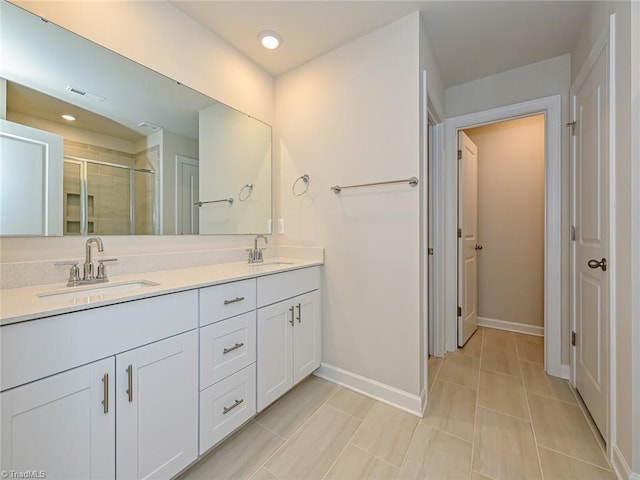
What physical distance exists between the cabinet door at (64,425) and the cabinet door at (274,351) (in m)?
0.67

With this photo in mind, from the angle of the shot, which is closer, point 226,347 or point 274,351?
point 226,347

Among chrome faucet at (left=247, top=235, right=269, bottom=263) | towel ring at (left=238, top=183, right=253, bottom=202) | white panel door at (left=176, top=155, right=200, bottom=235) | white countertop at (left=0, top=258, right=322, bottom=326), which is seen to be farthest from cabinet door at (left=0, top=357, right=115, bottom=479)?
towel ring at (left=238, top=183, right=253, bottom=202)

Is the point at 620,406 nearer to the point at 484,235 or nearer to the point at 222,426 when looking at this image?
the point at 222,426

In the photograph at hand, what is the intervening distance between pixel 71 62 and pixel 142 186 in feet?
2.00

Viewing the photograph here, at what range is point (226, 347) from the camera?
1.28m

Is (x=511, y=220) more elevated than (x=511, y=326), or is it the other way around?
(x=511, y=220)

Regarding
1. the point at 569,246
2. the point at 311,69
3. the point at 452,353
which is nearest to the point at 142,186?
the point at 311,69

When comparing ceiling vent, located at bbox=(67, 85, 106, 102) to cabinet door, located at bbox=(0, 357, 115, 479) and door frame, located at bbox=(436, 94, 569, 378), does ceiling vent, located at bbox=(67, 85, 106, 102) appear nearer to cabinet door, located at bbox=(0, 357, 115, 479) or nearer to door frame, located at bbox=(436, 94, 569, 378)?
cabinet door, located at bbox=(0, 357, 115, 479)

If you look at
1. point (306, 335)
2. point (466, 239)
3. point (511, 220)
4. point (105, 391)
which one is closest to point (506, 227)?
point (511, 220)

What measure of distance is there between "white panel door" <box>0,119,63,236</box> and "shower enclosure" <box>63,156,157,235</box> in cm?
4

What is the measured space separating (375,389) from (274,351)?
73 cm

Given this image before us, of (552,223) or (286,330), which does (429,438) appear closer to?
(286,330)

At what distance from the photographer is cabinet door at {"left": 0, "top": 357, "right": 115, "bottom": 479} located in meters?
0.73

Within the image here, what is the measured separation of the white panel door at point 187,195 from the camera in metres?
1.66
